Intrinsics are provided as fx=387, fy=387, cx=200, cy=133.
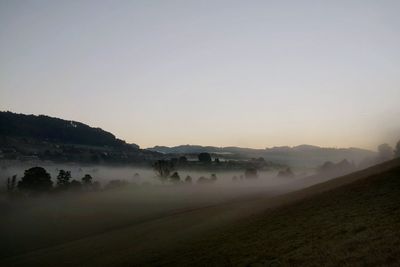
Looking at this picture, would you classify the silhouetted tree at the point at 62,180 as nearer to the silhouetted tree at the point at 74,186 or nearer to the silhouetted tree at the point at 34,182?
the silhouetted tree at the point at 74,186

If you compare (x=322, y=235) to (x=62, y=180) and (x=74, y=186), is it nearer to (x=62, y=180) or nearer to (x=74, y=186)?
(x=74, y=186)

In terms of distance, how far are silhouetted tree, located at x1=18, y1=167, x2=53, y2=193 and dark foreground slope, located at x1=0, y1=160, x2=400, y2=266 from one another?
8332cm

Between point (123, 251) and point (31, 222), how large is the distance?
63009 millimetres

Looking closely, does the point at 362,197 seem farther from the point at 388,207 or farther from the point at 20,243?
the point at 20,243

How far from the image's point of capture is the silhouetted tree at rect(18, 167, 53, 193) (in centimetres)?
14144

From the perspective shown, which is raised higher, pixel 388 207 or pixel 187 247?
pixel 388 207

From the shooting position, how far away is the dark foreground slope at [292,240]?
2800 cm

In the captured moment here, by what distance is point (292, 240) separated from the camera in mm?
35188

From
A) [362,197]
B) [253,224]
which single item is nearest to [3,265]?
[253,224]

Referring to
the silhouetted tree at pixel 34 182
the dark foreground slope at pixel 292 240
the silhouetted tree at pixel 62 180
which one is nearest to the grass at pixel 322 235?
the dark foreground slope at pixel 292 240

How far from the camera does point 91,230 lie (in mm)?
89750

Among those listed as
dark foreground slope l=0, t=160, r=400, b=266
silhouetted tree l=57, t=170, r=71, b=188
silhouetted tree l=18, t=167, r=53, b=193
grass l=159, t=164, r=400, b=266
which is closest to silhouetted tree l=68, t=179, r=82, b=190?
silhouetted tree l=57, t=170, r=71, b=188

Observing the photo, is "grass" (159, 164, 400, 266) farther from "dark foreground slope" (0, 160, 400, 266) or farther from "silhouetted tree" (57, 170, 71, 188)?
"silhouetted tree" (57, 170, 71, 188)

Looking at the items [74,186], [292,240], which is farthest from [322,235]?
[74,186]
